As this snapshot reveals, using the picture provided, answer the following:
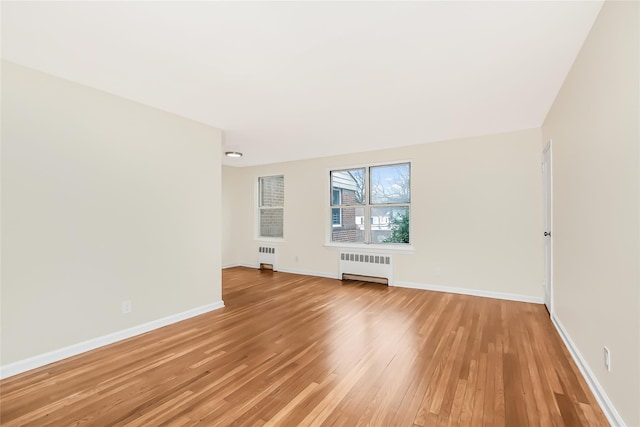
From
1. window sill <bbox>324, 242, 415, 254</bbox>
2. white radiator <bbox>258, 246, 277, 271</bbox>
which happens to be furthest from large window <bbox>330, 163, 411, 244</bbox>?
white radiator <bbox>258, 246, 277, 271</bbox>

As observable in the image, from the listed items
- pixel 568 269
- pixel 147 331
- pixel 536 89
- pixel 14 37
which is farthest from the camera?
pixel 147 331

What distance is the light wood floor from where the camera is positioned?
1683mm

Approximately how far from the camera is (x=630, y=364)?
1391mm

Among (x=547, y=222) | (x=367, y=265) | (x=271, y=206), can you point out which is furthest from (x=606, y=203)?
(x=271, y=206)

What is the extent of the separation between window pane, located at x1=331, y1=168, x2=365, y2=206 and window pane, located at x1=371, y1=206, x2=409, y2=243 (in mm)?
439

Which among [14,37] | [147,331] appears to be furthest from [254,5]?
[147,331]

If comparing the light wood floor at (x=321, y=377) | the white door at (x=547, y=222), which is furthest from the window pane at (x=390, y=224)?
the white door at (x=547, y=222)

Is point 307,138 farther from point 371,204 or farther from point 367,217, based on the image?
point 367,217

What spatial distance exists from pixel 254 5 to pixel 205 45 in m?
0.57

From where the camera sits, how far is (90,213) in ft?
8.51

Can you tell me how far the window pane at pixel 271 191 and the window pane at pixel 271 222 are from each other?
0.17m

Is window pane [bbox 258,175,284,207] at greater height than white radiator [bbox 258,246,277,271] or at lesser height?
greater

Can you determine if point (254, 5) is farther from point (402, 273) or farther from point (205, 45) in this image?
point (402, 273)

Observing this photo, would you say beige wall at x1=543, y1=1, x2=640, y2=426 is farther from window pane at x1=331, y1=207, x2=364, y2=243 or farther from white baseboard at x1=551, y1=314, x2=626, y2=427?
window pane at x1=331, y1=207, x2=364, y2=243
